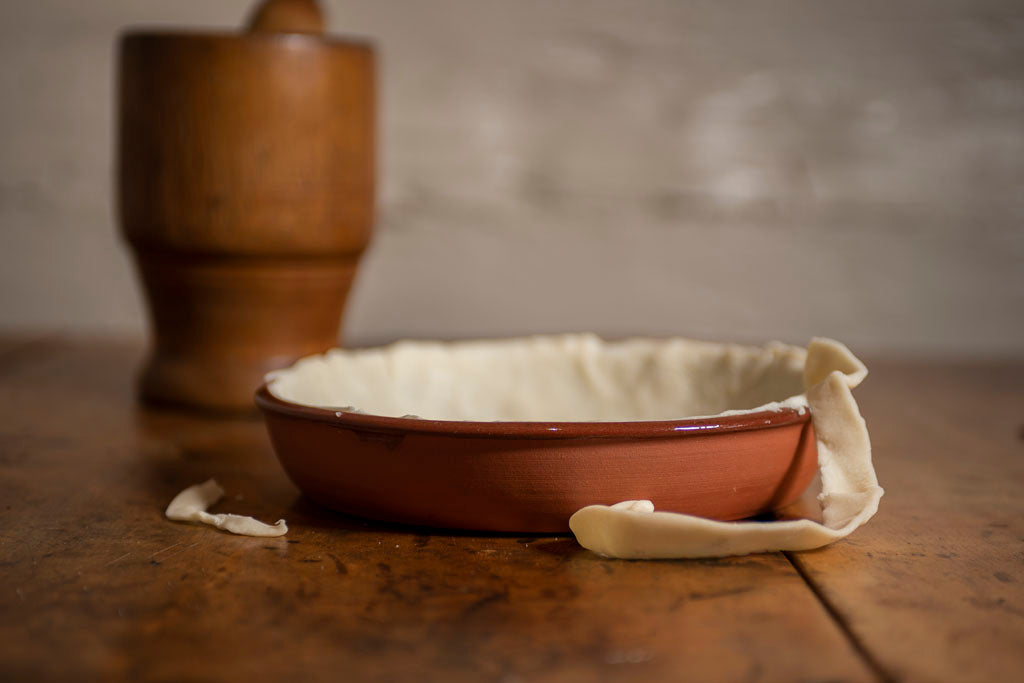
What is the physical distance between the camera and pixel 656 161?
159 centimetres

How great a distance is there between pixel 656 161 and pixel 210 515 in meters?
1.08

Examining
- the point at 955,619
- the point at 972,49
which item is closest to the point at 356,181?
the point at 955,619

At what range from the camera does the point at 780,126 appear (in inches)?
62.4

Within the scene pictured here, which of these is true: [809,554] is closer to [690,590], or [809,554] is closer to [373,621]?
[690,590]

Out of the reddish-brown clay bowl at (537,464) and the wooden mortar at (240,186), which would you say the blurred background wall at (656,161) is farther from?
the reddish-brown clay bowl at (537,464)

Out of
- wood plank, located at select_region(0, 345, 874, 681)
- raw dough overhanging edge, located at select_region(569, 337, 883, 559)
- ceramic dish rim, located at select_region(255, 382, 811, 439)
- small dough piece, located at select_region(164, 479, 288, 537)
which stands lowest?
small dough piece, located at select_region(164, 479, 288, 537)

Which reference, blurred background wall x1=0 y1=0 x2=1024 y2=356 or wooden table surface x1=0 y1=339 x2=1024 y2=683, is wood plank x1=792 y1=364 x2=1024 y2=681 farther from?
blurred background wall x1=0 y1=0 x2=1024 y2=356

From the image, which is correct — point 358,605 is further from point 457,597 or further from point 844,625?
point 844,625

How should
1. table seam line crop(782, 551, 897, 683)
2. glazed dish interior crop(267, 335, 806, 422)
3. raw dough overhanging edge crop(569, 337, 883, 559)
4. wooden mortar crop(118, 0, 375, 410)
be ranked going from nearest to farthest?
table seam line crop(782, 551, 897, 683) < raw dough overhanging edge crop(569, 337, 883, 559) < glazed dish interior crop(267, 335, 806, 422) < wooden mortar crop(118, 0, 375, 410)

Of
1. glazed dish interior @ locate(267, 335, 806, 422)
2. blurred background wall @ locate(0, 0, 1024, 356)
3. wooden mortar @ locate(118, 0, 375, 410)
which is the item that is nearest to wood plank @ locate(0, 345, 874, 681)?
glazed dish interior @ locate(267, 335, 806, 422)

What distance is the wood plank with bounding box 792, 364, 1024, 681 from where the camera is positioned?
1.51ft

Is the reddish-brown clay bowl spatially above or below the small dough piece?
above

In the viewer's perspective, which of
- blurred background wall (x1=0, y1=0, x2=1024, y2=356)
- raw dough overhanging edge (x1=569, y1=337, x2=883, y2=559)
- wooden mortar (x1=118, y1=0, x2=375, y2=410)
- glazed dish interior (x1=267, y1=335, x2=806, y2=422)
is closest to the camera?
raw dough overhanging edge (x1=569, y1=337, x2=883, y2=559)

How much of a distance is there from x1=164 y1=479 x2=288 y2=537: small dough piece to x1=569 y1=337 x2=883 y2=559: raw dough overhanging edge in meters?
0.17
